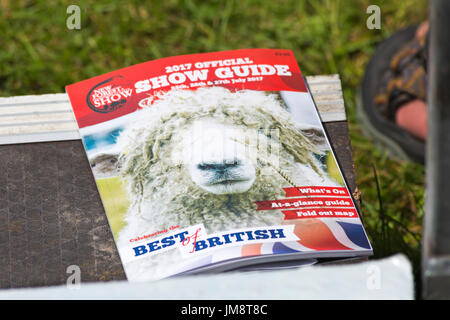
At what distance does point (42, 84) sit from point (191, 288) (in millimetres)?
1244

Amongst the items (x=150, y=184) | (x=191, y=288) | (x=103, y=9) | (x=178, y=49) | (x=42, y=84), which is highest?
(x=103, y=9)

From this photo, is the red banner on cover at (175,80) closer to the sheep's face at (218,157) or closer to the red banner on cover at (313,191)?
the sheep's face at (218,157)

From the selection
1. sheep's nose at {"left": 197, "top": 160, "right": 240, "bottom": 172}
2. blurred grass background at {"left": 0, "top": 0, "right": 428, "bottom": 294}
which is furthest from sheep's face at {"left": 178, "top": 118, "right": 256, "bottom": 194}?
blurred grass background at {"left": 0, "top": 0, "right": 428, "bottom": 294}

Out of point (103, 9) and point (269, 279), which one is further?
point (103, 9)

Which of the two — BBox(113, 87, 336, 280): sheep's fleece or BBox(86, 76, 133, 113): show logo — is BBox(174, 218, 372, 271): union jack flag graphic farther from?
BBox(86, 76, 133, 113): show logo

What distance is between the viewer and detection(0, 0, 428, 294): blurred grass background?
1.68 m

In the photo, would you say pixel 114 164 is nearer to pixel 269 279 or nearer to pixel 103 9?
pixel 269 279

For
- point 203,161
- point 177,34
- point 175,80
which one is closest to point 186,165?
point 203,161

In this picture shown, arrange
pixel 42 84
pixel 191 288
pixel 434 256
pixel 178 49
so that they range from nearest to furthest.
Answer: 1. pixel 434 256
2. pixel 191 288
3. pixel 42 84
4. pixel 178 49

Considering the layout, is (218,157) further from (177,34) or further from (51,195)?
(177,34)

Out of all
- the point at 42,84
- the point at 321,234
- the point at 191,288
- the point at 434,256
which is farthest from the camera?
the point at 42,84

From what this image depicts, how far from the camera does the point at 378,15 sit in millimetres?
1802

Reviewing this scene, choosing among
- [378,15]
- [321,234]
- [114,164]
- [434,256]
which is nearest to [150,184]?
[114,164]

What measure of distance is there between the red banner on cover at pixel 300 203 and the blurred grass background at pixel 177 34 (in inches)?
28.2
